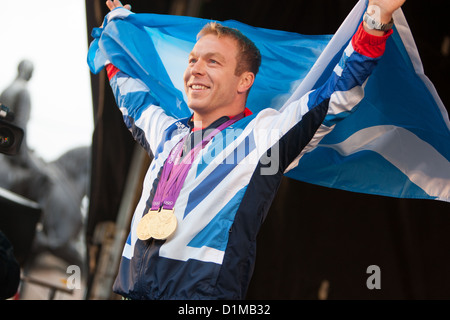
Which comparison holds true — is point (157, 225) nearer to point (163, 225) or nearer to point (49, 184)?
point (163, 225)

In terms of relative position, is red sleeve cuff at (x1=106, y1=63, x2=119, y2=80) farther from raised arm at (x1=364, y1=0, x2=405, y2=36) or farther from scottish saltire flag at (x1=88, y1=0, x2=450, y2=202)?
raised arm at (x1=364, y1=0, x2=405, y2=36)

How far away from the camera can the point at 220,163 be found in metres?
1.75

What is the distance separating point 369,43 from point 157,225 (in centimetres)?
85

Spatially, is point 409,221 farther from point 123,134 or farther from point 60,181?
point 60,181

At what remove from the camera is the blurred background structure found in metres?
3.05

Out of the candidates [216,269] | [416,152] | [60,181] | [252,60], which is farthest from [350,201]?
[60,181]

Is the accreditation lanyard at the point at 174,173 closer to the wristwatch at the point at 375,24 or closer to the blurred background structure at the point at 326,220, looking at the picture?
the wristwatch at the point at 375,24

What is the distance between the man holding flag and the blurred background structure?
1104 mm

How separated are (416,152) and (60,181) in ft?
14.9

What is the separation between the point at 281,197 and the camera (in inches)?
154

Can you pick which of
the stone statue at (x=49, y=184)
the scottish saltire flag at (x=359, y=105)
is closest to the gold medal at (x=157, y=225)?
the scottish saltire flag at (x=359, y=105)

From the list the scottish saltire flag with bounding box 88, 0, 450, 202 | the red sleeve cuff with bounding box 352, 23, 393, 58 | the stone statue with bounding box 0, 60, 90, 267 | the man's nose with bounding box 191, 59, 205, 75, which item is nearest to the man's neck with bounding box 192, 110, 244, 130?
the man's nose with bounding box 191, 59, 205, 75

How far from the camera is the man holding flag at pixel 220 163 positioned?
160 centimetres
